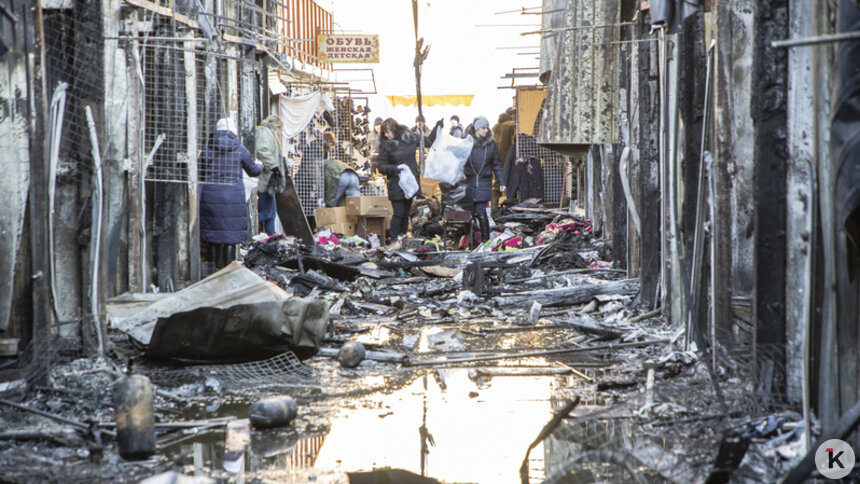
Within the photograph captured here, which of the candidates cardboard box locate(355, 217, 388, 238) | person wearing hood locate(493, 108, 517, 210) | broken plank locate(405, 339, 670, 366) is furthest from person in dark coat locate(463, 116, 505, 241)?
broken plank locate(405, 339, 670, 366)

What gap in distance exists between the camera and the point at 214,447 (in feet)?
13.4

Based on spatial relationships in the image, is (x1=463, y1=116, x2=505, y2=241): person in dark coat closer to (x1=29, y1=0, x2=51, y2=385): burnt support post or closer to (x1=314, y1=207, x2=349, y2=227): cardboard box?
(x1=314, y1=207, x2=349, y2=227): cardboard box

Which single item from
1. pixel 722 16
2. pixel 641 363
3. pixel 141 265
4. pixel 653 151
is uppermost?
pixel 722 16

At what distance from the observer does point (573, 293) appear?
9.29 metres

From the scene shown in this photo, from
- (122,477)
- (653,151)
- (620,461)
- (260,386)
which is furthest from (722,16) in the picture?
(122,477)

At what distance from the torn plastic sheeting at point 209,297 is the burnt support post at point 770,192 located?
11.1 ft

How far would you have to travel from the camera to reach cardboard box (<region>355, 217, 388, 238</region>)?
16.8 meters

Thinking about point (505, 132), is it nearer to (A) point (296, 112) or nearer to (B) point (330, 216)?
(A) point (296, 112)

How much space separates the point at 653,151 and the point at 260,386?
12.7 ft

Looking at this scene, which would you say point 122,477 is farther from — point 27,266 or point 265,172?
point 265,172

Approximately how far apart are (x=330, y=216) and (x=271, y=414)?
1226cm

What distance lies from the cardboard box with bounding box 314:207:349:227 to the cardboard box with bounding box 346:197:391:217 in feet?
0.45

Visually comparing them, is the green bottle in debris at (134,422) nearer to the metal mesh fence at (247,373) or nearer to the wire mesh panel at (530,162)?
the metal mesh fence at (247,373)

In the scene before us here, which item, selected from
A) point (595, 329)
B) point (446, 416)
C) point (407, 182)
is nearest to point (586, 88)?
point (595, 329)
